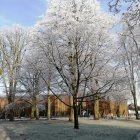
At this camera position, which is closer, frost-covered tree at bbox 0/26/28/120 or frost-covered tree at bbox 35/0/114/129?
frost-covered tree at bbox 35/0/114/129

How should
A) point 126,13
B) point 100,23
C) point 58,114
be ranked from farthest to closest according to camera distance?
point 58,114 → point 100,23 → point 126,13

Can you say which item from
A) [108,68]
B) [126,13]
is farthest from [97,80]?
[126,13]

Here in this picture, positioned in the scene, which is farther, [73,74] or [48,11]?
[48,11]

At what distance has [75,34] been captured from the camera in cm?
2509

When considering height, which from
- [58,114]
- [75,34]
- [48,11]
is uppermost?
[48,11]

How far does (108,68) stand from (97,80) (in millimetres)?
1306

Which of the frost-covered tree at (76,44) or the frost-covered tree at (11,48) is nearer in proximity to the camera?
the frost-covered tree at (76,44)

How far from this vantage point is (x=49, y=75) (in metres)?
27.4

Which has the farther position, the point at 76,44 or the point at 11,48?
the point at 11,48

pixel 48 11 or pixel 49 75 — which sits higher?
pixel 48 11

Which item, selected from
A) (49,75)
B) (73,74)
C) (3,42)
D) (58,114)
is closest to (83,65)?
(73,74)

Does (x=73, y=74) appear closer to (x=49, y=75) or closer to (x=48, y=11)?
(x=49, y=75)

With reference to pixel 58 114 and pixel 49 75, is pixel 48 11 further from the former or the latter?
pixel 58 114

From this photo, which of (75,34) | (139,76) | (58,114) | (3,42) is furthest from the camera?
(58,114)
